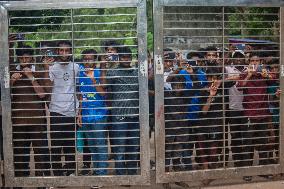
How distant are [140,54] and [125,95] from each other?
2.51 ft

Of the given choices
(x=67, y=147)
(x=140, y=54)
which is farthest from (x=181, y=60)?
(x=67, y=147)

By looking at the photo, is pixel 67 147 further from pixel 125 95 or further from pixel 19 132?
pixel 125 95

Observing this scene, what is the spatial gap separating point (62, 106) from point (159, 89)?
1531mm

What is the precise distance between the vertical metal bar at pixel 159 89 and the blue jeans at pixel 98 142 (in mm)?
746

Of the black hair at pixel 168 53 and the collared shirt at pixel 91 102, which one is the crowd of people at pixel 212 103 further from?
the collared shirt at pixel 91 102

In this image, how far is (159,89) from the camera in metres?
5.20

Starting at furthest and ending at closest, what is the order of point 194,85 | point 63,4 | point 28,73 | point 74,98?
point 194,85 → point 28,73 → point 74,98 → point 63,4

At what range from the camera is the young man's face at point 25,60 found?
17.4 feet

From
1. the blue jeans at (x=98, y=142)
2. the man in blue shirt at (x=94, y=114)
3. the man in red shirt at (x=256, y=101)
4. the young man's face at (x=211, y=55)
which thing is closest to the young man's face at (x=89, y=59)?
the man in blue shirt at (x=94, y=114)

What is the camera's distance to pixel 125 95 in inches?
224

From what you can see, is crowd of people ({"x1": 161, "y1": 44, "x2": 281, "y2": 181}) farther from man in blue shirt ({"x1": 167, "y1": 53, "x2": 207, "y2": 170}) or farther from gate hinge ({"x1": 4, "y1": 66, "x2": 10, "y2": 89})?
gate hinge ({"x1": 4, "y1": 66, "x2": 10, "y2": 89})

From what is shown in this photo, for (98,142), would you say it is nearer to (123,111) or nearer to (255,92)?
(123,111)

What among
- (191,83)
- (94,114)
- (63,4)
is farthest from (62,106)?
(191,83)

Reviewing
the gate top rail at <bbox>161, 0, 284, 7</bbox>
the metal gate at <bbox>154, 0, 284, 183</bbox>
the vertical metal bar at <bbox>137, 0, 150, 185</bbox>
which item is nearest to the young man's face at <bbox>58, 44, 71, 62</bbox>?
the vertical metal bar at <bbox>137, 0, 150, 185</bbox>
